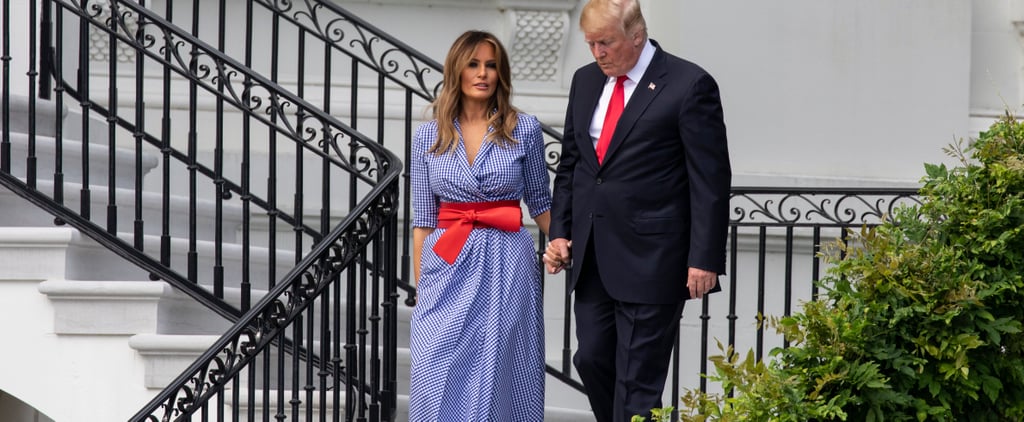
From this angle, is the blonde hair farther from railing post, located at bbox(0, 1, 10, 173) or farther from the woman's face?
railing post, located at bbox(0, 1, 10, 173)

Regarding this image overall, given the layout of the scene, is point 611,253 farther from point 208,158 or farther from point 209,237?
point 208,158

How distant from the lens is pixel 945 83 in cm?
846

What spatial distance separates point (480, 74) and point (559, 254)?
695mm

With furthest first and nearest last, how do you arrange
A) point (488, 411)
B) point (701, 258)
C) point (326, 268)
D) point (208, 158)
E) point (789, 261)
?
1. point (208, 158)
2. point (789, 261)
3. point (326, 268)
4. point (488, 411)
5. point (701, 258)

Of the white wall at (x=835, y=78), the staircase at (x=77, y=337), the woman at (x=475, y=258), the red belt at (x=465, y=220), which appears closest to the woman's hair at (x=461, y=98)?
the woman at (x=475, y=258)

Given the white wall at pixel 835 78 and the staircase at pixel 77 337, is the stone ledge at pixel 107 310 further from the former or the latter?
the white wall at pixel 835 78

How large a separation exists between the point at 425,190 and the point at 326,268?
1.99ft

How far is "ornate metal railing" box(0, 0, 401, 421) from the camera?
5.42 meters

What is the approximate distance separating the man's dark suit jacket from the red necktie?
0.05 m

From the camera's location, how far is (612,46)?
15.3ft

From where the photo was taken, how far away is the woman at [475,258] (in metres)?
4.93

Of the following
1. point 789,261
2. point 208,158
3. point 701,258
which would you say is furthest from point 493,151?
point 208,158

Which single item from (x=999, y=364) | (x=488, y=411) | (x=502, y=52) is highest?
(x=502, y=52)

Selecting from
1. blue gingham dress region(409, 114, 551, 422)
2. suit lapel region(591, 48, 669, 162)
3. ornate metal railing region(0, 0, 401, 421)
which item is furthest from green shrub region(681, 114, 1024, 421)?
ornate metal railing region(0, 0, 401, 421)
